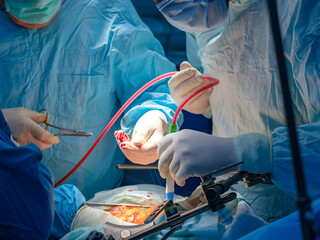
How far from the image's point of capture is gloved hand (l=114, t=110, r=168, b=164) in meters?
1.63

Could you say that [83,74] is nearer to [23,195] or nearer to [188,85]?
[188,85]

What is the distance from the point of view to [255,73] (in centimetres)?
135

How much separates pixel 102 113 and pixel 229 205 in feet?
3.60

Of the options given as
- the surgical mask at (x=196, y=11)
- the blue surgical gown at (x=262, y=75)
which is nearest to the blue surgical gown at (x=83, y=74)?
the blue surgical gown at (x=262, y=75)

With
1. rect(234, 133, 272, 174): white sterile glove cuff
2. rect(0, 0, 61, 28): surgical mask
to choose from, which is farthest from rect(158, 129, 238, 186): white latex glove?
rect(0, 0, 61, 28): surgical mask

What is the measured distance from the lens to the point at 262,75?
4.30 ft

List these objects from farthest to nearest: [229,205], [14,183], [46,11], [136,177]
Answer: [136,177] → [46,11] → [229,205] → [14,183]

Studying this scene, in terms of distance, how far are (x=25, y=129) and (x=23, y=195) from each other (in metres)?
0.67

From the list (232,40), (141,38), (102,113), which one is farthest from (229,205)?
(141,38)

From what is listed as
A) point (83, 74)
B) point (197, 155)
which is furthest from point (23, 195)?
point (83, 74)

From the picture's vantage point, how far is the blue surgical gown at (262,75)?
1.06 metres

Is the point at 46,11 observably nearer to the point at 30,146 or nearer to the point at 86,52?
the point at 86,52

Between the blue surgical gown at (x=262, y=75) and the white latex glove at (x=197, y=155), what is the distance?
0.35ft

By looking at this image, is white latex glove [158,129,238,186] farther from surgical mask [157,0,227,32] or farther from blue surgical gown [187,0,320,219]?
surgical mask [157,0,227,32]
